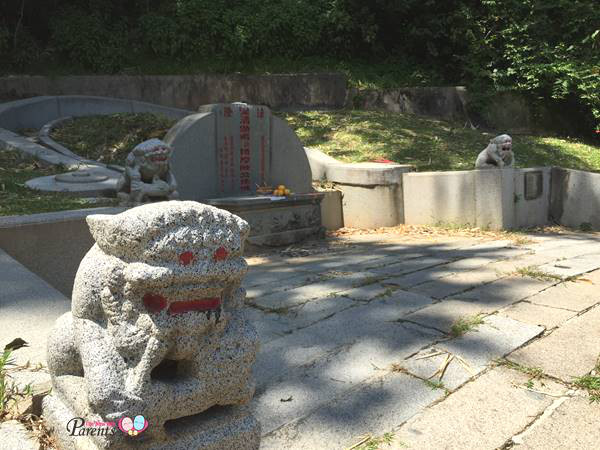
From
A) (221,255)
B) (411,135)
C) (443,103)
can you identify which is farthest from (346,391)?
(443,103)

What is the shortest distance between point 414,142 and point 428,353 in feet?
24.2

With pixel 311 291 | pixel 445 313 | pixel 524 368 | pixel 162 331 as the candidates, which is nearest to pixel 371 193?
pixel 311 291

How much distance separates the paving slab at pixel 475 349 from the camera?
2.69 meters

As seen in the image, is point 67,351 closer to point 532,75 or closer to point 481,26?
point 532,75

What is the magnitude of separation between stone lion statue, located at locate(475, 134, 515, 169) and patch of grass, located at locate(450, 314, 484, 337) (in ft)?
14.2

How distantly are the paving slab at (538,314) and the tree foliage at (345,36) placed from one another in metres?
9.49

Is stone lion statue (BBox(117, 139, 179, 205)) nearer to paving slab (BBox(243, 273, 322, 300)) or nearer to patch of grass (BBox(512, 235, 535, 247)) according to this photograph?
paving slab (BBox(243, 273, 322, 300))

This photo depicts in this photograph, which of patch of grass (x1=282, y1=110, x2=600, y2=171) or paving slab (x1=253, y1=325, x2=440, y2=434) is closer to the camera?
paving slab (x1=253, y1=325, x2=440, y2=434)

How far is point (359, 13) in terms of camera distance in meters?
13.7

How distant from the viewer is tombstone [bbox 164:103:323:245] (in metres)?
6.42

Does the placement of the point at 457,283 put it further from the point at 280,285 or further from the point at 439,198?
the point at 439,198

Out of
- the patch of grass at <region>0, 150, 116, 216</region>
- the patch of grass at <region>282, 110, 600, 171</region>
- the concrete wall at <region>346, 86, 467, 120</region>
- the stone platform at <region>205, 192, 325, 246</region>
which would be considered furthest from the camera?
the concrete wall at <region>346, 86, 467, 120</region>

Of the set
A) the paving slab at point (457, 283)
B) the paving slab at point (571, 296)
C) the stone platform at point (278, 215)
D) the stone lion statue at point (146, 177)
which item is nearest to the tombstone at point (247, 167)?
the stone platform at point (278, 215)

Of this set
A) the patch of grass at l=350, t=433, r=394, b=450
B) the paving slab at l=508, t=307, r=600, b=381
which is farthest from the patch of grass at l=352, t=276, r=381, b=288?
the patch of grass at l=350, t=433, r=394, b=450
